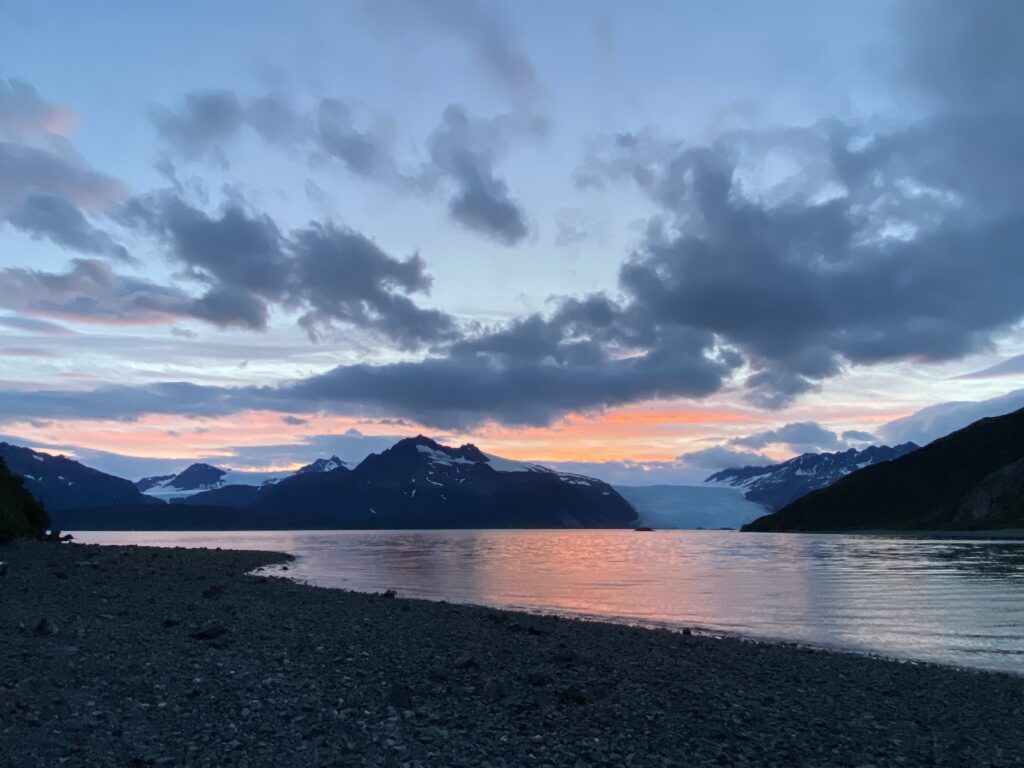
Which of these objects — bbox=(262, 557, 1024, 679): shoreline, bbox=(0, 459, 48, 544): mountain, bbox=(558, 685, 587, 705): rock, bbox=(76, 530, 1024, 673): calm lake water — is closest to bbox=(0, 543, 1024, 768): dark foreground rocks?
bbox=(558, 685, 587, 705): rock

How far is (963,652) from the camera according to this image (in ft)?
93.0

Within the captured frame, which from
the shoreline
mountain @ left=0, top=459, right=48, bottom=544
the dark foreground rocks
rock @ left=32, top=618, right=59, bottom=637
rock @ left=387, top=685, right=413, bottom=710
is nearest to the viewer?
the dark foreground rocks

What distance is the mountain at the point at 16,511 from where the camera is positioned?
2413 inches

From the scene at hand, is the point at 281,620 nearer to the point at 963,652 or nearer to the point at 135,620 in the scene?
the point at 135,620

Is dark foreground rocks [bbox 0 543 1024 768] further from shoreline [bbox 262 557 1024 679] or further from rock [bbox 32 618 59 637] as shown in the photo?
shoreline [bbox 262 557 1024 679]

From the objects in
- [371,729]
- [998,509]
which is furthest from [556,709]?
[998,509]

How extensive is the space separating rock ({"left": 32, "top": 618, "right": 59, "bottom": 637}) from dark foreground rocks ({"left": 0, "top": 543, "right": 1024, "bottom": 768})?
9cm

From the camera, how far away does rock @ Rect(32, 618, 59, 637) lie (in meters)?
19.9

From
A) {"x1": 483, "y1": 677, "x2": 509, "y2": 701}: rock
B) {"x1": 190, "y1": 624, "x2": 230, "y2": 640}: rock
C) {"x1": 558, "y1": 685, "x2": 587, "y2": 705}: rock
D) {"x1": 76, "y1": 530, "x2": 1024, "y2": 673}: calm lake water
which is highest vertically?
{"x1": 190, "y1": 624, "x2": 230, "y2": 640}: rock

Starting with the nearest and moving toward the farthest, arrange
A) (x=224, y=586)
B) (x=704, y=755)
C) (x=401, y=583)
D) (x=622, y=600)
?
(x=704, y=755) → (x=224, y=586) → (x=622, y=600) → (x=401, y=583)

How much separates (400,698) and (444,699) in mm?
1042

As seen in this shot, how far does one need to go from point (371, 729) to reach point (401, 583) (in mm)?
45833

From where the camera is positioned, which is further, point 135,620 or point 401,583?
→ point 401,583

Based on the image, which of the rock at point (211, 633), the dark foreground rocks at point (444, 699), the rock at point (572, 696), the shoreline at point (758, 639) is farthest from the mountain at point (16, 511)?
the rock at point (572, 696)
